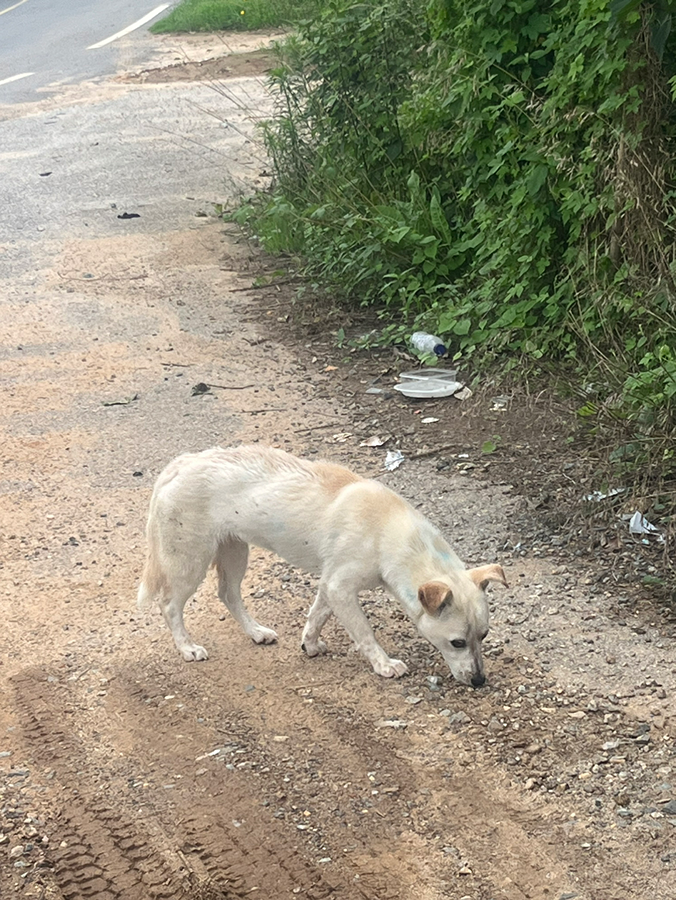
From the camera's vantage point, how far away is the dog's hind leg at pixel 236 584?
4902 mm

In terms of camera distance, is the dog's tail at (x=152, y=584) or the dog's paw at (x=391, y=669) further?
the dog's tail at (x=152, y=584)

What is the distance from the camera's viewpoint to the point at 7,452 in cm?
706

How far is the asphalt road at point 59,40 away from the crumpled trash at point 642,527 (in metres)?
15.2

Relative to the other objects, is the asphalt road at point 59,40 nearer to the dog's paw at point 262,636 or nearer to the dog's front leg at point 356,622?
the dog's paw at point 262,636

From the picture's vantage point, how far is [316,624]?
4.74m

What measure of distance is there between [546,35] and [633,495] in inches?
133

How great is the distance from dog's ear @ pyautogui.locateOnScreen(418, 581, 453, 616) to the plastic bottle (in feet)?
12.4

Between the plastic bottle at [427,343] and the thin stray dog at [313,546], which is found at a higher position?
the thin stray dog at [313,546]

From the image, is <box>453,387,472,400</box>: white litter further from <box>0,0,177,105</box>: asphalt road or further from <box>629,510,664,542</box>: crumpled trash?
<box>0,0,177,105</box>: asphalt road

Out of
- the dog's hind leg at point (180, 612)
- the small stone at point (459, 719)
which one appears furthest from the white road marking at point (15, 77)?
the small stone at point (459, 719)

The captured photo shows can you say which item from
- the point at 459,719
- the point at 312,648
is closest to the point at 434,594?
the point at 459,719

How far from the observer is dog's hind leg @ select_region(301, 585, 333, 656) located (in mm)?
4695

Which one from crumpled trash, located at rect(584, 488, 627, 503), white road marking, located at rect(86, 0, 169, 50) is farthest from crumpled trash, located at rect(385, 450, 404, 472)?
white road marking, located at rect(86, 0, 169, 50)

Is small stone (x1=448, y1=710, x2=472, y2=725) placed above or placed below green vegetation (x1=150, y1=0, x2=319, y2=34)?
below
